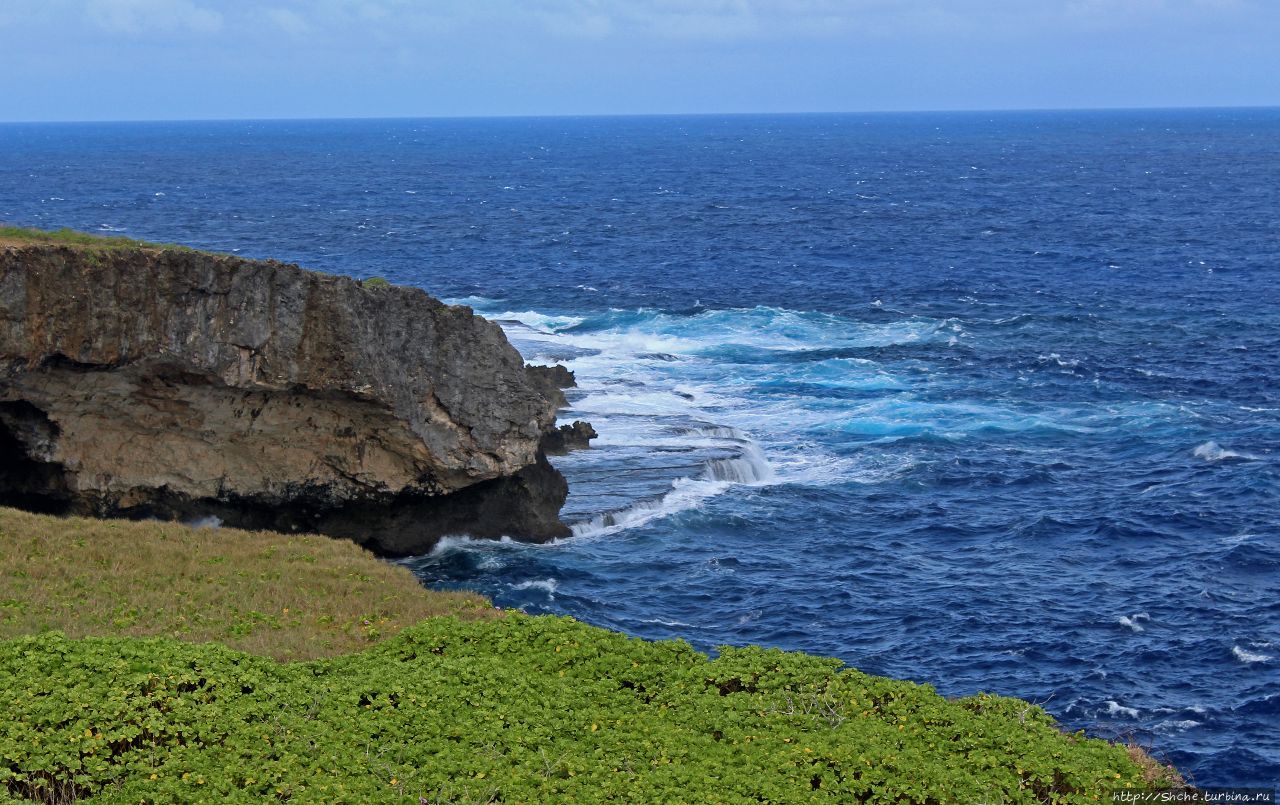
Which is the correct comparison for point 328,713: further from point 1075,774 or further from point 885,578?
point 885,578

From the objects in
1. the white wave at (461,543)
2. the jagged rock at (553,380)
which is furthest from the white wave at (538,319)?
the white wave at (461,543)

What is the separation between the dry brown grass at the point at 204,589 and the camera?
2606 cm

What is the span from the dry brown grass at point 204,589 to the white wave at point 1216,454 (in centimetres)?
3738

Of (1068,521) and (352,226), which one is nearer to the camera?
(1068,521)

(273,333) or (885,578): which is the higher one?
(273,333)

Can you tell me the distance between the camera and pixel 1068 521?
158 feet

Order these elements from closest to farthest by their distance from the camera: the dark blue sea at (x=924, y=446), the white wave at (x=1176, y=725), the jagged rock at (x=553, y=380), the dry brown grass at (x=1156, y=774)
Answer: the dry brown grass at (x=1156, y=774) → the white wave at (x=1176, y=725) → the dark blue sea at (x=924, y=446) → the jagged rock at (x=553, y=380)

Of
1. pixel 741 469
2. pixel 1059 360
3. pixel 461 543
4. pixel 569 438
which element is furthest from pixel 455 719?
pixel 1059 360

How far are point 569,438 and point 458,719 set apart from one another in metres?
32.3

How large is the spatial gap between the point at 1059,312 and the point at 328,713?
7168 centimetres

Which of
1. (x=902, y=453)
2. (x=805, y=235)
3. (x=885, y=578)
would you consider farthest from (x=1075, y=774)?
(x=805, y=235)

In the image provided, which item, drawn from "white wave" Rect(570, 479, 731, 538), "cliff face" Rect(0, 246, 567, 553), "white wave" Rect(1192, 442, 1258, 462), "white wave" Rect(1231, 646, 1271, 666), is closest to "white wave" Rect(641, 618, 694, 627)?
"cliff face" Rect(0, 246, 567, 553)

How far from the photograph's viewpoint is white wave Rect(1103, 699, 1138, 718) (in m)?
34.0

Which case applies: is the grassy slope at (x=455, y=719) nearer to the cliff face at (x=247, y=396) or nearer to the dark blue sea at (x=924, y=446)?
the cliff face at (x=247, y=396)
